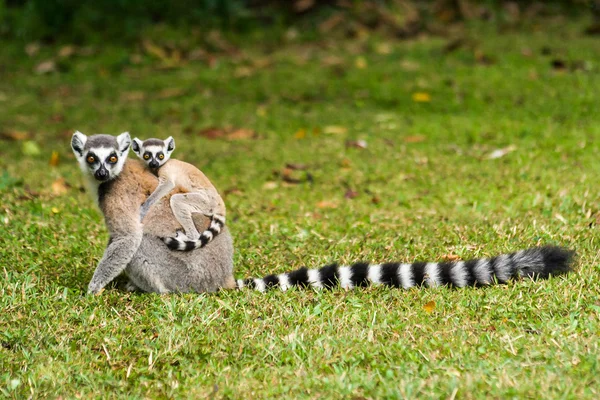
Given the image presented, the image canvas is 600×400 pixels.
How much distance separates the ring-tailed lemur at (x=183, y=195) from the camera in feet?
14.8

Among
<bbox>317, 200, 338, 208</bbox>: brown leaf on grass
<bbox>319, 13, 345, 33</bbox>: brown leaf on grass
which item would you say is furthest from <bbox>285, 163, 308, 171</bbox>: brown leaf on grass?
<bbox>319, 13, 345, 33</bbox>: brown leaf on grass

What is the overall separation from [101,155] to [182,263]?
0.77 m

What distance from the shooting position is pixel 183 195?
4605 millimetres

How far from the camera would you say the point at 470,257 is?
502 centimetres

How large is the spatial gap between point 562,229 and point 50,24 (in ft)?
39.4

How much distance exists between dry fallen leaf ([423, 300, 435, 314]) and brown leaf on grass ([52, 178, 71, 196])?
411 centimetres

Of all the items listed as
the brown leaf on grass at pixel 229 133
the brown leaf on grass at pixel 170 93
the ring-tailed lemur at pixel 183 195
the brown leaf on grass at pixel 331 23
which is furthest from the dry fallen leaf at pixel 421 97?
the ring-tailed lemur at pixel 183 195

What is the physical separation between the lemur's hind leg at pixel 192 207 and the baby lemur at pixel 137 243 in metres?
0.05

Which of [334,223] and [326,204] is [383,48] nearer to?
[326,204]

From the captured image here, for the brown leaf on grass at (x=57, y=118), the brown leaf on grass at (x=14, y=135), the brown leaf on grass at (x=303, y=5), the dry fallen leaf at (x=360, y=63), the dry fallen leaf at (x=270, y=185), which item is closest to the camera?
the dry fallen leaf at (x=270, y=185)

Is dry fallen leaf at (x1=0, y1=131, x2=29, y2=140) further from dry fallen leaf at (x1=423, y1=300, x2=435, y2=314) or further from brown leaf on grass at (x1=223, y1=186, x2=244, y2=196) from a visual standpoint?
dry fallen leaf at (x1=423, y1=300, x2=435, y2=314)

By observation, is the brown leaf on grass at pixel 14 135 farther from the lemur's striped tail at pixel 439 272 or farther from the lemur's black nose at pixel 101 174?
the lemur's striped tail at pixel 439 272

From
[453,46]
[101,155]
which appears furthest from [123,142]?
[453,46]

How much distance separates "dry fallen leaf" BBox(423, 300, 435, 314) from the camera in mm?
4219
